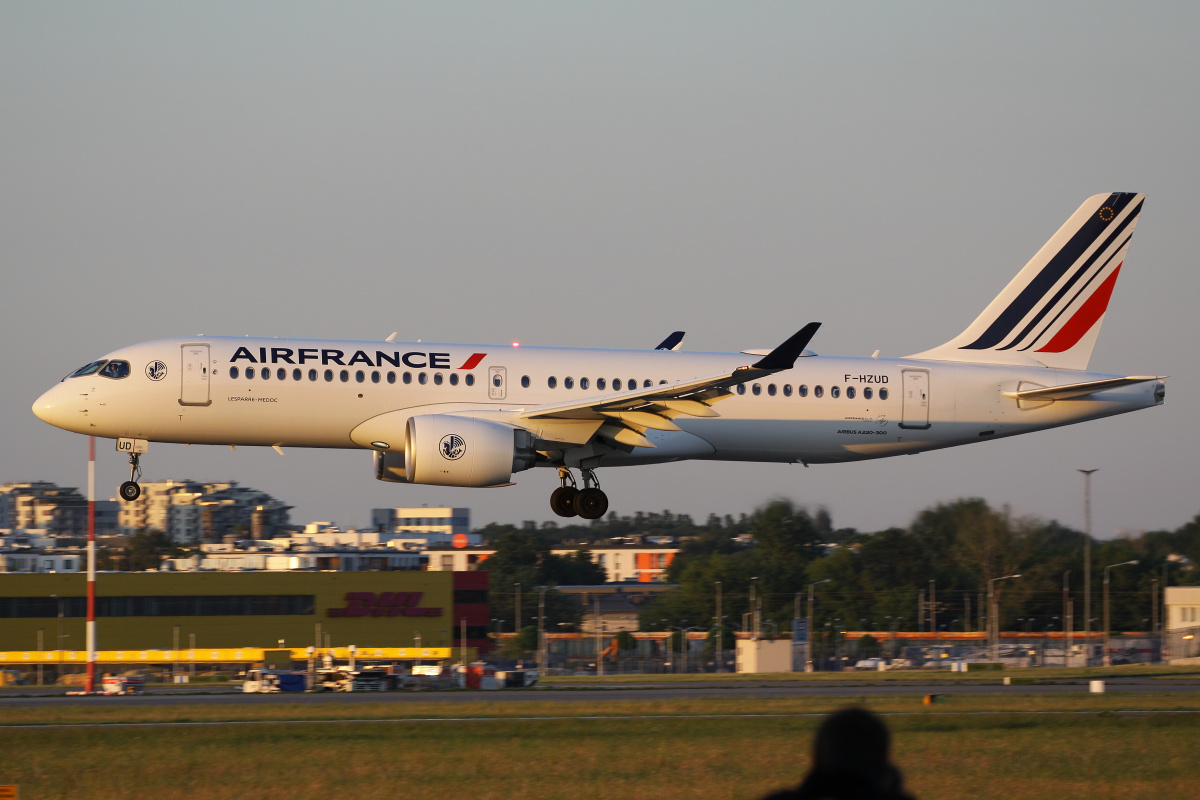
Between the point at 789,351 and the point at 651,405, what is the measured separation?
4607mm

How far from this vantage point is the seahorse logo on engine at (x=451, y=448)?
1276 inches

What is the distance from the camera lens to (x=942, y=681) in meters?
41.8

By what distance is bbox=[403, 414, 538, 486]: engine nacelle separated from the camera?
3241cm

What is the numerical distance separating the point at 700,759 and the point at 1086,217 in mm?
26612

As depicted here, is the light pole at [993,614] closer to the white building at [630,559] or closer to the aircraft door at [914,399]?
the aircraft door at [914,399]

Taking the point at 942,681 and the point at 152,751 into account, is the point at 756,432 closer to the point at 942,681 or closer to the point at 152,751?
the point at 942,681

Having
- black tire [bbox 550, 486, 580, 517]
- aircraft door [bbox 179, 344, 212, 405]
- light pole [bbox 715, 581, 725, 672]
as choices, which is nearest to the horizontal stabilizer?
black tire [bbox 550, 486, 580, 517]

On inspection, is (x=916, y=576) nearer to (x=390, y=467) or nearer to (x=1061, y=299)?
(x=1061, y=299)

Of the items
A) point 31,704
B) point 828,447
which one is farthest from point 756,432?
point 31,704

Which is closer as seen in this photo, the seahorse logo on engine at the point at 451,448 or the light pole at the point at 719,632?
the seahorse logo on engine at the point at 451,448

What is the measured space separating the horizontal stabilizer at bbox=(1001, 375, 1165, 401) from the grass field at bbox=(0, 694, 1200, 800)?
34.1 feet

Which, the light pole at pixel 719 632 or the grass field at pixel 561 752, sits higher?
the grass field at pixel 561 752

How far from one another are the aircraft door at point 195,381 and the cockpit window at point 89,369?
7.64ft

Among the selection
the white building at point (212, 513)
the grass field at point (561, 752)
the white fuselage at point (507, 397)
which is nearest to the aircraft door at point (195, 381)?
the white fuselage at point (507, 397)
